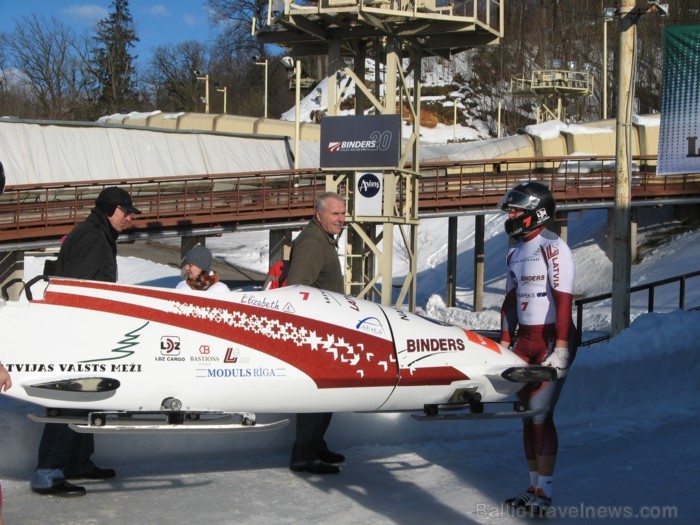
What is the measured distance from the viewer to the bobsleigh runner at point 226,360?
4.66 meters

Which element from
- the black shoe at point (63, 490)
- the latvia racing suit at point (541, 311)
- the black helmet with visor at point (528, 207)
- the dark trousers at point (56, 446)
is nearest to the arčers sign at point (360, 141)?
the black helmet with visor at point (528, 207)

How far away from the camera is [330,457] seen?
605 cm

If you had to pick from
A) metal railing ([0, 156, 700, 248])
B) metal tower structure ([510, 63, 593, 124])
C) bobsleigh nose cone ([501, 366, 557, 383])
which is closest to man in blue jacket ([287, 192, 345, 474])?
bobsleigh nose cone ([501, 366, 557, 383])

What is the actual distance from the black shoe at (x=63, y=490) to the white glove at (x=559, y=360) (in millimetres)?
2964

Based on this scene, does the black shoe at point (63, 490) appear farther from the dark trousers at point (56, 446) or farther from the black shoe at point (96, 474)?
the black shoe at point (96, 474)

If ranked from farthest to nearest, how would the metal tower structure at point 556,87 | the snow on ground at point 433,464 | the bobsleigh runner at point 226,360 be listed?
1. the metal tower structure at point 556,87
2. the snow on ground at point 433,464
3. the bobsleigh runner at point 226,360

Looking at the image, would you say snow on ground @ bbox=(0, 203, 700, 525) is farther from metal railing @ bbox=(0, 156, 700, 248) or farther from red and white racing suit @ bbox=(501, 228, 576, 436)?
metal railing @ bbox=(0, 156, 700, 248)

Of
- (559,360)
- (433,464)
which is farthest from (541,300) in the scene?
(433,464)

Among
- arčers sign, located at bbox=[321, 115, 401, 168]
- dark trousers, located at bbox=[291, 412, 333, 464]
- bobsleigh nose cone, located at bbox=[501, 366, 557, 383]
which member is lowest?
dark trousers, located at bbox=[291, 412, 333, 464]

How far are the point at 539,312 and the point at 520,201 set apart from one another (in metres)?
0.69

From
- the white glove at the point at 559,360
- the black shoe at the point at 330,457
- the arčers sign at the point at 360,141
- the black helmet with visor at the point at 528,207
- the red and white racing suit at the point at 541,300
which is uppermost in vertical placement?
the arčers sign at the point at 360,141

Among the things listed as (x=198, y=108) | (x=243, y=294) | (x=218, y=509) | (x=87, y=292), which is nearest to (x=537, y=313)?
(x=243, y=294)

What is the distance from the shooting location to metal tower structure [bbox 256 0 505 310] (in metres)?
16.4

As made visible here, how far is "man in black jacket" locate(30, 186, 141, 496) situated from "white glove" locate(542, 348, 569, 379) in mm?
2785
